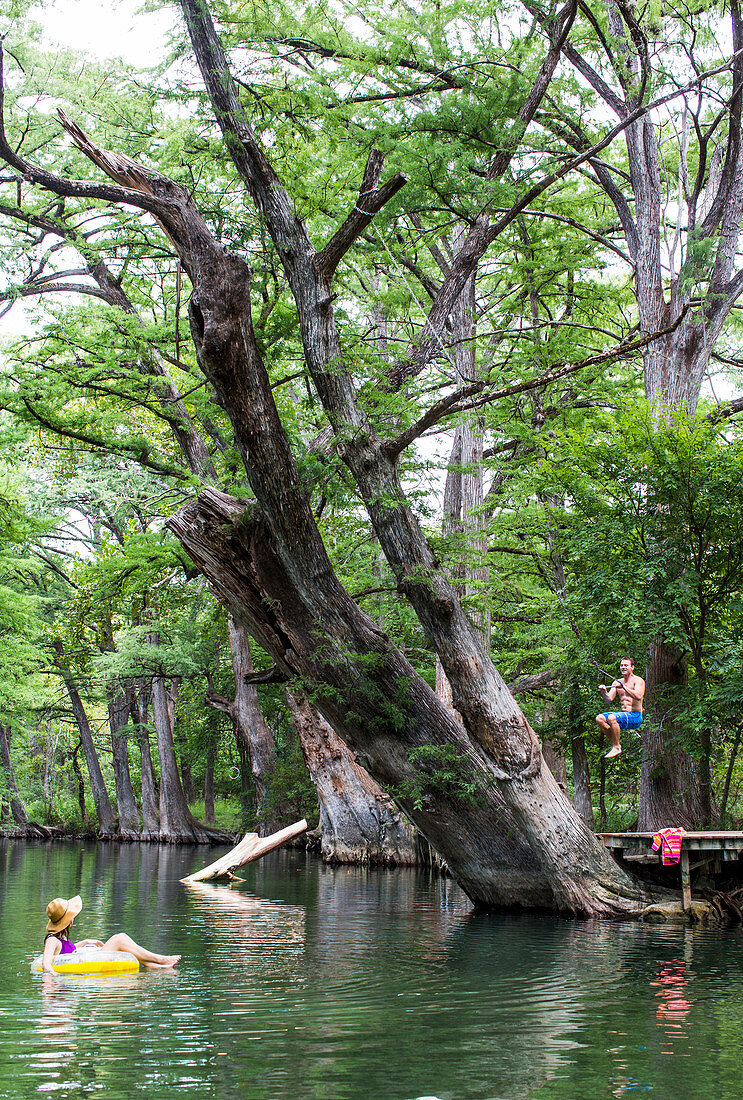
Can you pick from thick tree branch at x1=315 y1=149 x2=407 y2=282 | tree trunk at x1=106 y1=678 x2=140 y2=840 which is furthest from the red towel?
tree trunk at x1=106 y1=678 x2=140 y2=840

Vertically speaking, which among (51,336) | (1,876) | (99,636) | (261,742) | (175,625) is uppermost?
(51,336)

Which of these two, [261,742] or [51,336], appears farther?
[261,742]

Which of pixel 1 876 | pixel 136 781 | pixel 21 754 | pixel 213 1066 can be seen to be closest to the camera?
pixel 213 1066

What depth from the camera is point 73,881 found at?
1808 centimetres

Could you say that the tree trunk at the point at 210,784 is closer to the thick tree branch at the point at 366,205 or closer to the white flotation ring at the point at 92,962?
the thick tree branch at the point at 366,205

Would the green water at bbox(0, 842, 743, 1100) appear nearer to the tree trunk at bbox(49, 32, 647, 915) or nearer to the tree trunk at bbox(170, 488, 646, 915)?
the tree trunk at bbox(170, 488, 646, 915)

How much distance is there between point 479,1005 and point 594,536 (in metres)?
7.98

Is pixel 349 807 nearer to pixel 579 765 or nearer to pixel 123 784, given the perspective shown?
pixel 579 765

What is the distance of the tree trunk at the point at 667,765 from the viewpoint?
539 inches

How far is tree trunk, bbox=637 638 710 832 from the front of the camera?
44.9ft

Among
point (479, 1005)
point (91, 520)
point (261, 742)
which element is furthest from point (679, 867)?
point (91, 520)

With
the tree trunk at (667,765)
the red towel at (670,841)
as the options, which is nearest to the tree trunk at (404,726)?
the red towel at (670,841)

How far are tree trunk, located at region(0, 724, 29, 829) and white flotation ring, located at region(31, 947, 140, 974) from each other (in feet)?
91.8

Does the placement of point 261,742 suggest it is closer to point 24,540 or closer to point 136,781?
point 24,540
